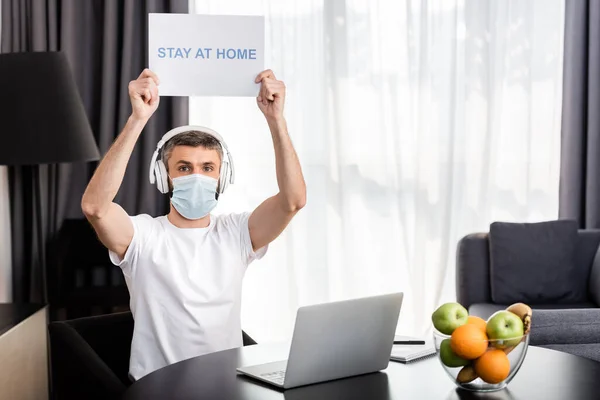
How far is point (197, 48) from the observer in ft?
6.93

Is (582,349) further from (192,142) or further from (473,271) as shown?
(192,142)

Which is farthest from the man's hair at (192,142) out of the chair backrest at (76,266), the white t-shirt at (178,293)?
the chair backrest at (76,266)

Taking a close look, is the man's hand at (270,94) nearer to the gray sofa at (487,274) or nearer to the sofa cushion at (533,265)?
the gray sofa at (487,274)

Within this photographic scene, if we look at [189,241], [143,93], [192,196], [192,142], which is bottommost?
[189,241]

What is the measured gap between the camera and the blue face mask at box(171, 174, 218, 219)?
7.76 ft

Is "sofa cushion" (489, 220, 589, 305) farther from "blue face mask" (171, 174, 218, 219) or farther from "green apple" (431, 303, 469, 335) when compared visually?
"green apple" (431, 303, 469, 335)

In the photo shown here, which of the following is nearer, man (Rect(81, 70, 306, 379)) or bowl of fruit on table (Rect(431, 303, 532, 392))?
bowl of fruit on table (Rect(431, 303, 532, 392))

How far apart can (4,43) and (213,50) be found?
7.59 feet

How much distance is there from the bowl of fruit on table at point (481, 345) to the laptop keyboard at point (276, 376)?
1.10 feet

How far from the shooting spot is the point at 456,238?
4547 mm

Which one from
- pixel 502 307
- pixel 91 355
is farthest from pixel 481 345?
pixel 502 307

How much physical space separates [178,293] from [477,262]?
2182 mm

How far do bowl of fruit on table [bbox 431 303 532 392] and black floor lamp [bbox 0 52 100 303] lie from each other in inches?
74.4

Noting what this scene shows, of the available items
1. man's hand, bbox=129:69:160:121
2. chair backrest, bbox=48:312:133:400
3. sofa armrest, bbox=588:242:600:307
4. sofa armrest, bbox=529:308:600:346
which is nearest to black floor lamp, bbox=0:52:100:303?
chair backrest, bbox=48:312:133:400
